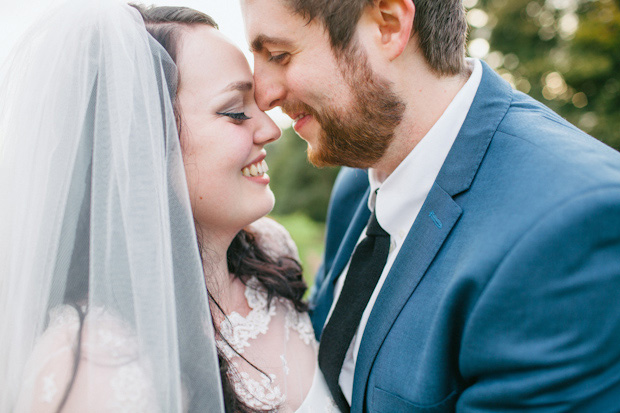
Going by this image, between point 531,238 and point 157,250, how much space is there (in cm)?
134

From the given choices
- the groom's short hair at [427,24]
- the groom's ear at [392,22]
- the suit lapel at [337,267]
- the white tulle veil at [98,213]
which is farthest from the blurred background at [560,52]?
the white tulle veil at [98,213]

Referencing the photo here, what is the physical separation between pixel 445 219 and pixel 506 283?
1.29 ft

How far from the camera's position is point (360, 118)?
7.57 ft

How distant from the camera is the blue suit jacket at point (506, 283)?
1.59 metres

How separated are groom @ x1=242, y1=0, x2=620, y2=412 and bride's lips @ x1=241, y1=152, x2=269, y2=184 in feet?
0.97

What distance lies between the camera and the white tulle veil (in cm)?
161

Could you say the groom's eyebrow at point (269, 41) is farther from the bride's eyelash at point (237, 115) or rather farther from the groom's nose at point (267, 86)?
the bride's eyelash at point (237, 115)

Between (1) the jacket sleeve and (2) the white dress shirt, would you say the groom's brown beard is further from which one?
(1) the jacket sleeve

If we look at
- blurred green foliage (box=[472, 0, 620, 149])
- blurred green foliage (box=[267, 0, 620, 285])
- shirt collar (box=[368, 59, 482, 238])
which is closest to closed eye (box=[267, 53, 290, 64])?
shirt collar (box=[368, 59, 482, 238])

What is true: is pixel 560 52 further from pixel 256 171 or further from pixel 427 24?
pixel 256 171

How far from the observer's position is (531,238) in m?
1.62

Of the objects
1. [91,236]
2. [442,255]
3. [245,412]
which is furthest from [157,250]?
[442,255]

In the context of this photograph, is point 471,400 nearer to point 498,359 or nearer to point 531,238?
point 498,359

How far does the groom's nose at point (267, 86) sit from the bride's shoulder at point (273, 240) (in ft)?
3.15
